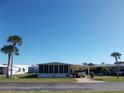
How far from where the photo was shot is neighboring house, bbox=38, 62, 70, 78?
2254 inches

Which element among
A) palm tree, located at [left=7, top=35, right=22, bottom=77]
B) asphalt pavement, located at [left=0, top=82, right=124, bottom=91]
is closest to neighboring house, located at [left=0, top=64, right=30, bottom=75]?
palm tree, located at [left=7, top=35, right=22, bottom=77]

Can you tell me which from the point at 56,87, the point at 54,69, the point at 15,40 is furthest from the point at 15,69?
the point at 56,87

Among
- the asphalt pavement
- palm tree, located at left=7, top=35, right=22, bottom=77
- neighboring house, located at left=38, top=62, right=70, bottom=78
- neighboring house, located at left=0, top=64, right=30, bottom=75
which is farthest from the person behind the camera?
neighboring house, located at left=0, top=64, right=30, bottom=75

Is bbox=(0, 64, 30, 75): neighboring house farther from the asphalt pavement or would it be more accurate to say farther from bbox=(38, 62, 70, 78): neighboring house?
the asphalt pavement

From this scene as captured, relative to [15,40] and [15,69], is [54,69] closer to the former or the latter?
[15,40]

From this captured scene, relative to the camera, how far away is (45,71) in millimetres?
57594

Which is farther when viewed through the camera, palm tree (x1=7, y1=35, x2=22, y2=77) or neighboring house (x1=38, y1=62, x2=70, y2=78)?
palm tree (x1=7, y1=35, x2=22, y2=77)

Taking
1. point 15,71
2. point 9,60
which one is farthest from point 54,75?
point 15,71

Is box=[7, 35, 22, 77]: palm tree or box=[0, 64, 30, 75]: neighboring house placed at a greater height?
box=[7, 35, 22, 77]: palm tree

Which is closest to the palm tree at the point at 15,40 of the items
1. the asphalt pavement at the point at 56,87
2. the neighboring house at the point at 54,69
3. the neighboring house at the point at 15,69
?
the neighboring house at the point at 54,69

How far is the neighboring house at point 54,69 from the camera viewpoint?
5725 centimetres

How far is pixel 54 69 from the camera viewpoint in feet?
189

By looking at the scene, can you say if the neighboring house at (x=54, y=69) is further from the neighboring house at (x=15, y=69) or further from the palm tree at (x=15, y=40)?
the neighboring house at (x=15, y=69)

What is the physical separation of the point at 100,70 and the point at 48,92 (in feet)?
237
